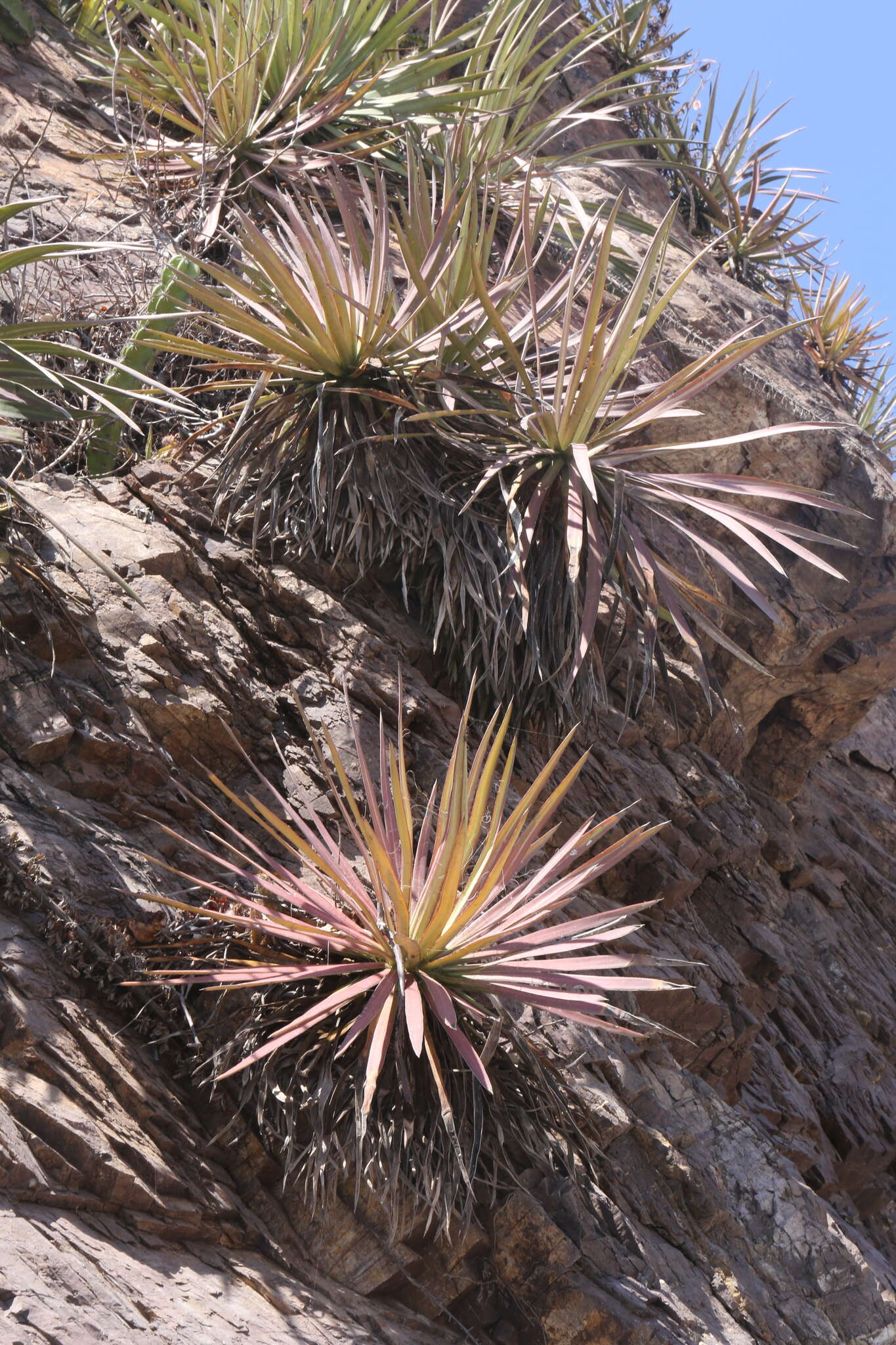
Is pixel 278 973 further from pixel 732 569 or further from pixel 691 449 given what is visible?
pixel 691 449

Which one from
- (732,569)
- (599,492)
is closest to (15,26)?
(599,492)

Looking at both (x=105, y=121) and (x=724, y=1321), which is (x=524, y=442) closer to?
(x=724, y=1321)

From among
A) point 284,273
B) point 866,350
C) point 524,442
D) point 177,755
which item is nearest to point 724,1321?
point 177,755

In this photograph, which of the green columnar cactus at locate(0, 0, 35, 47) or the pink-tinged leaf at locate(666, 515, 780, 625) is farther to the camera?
the green columnar cactus at locate(0, 0, 35, 47)

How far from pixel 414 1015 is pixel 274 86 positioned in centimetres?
472

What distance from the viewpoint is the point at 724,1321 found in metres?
3.08

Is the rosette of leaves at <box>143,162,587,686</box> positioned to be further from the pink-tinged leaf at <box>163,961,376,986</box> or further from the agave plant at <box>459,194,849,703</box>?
the pink-tinged leaf at <box>163,961,376,986</box>

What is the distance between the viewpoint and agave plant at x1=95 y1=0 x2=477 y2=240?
5.18m

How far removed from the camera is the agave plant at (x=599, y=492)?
4.05m

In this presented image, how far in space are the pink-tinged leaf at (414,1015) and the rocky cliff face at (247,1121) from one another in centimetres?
50

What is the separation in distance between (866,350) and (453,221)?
5.46 meters

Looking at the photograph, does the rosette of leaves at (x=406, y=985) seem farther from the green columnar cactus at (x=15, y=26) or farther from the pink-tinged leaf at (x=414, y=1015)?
the green columnar cactus at (x=15, y=26)

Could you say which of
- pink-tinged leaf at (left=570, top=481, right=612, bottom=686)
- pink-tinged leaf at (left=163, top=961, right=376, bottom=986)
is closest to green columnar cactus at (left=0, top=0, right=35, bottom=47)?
pink-tinged leaf at (left=570, top=481, right=612, bottom=686)

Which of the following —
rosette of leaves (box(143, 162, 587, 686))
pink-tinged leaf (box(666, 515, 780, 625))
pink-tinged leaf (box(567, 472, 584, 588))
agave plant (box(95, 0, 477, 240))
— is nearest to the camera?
pink-tinged leaf (box(666, 515, 780, 625))
